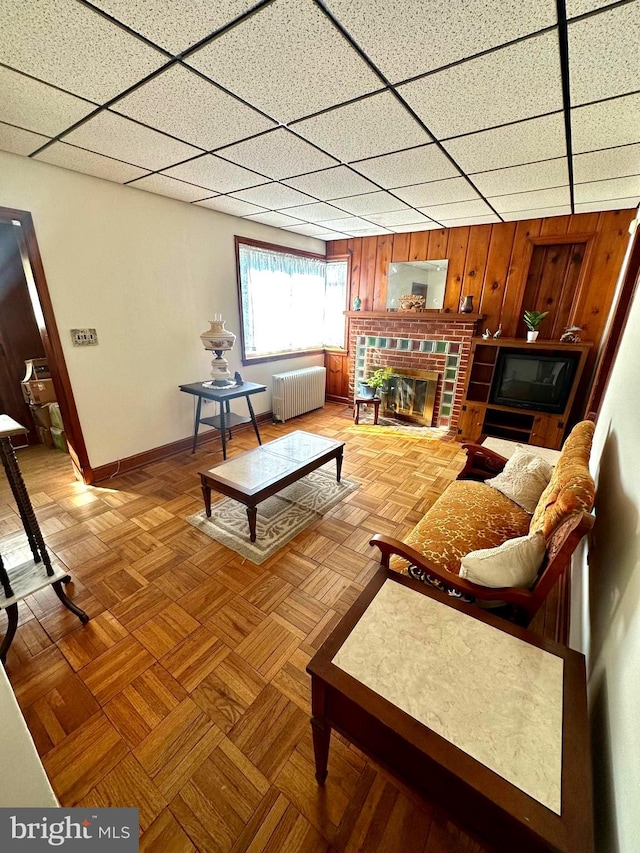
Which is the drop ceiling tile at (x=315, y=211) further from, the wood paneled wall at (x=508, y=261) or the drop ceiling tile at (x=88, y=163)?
the drop ceiling tile at (x=88, y=163)

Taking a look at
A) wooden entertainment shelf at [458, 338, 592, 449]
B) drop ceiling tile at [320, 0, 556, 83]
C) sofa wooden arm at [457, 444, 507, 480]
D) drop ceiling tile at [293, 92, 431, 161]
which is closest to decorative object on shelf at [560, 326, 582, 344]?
wooden entertainment shelf at [458, 338, 592, 449]

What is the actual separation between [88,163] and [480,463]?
11.2ft

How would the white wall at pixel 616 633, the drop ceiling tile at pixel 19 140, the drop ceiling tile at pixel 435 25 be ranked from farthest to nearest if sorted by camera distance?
the drop ceiling tile at pixel 19 140 → the drop ceiling tile at pixel 435 25 → the white wall at pixel 616 633

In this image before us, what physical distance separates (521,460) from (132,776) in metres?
2.30

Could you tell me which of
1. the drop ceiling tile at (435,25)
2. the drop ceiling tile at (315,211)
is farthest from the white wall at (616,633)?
the drop ceiling tile at (315,211)

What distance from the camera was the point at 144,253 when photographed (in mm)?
2895

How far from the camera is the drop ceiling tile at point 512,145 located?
165cm

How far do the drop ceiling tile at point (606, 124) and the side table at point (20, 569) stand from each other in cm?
277

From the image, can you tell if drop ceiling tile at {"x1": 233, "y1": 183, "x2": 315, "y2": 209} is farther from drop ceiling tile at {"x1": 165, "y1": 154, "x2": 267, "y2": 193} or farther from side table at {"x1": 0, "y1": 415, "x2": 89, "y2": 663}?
side table at {"x1": 0, "y1": 415, "x2": 89, "y2": 663}

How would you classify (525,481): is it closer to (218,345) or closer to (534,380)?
(534,380)

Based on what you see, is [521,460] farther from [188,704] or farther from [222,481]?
[188,704]

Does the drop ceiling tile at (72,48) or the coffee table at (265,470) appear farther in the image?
the coffee table at (265,470)

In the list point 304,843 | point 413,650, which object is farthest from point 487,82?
point 304,843
